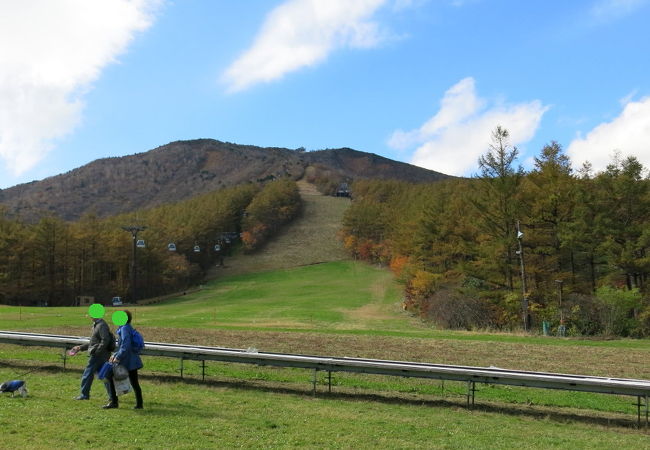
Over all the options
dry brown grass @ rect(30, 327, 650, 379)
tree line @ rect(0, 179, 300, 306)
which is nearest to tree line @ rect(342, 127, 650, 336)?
dry brown grass @ rect(30, 327, 650, 379)

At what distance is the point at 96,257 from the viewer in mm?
75062

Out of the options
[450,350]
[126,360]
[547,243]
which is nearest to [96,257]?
[547,243]

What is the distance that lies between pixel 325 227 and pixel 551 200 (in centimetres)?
10151

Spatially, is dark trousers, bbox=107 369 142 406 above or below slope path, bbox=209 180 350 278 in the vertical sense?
below

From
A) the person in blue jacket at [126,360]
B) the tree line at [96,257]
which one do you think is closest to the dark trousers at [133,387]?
the person in blue jacket at [126,360]

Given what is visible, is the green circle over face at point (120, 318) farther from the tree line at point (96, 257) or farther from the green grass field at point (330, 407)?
the tree line at point (96, 257)

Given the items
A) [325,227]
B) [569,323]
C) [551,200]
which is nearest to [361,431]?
[569,323]

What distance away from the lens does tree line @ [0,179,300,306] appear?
67.9 meters

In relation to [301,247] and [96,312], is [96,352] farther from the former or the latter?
[301,247]

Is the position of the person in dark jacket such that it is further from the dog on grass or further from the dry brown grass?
the dry brown grass

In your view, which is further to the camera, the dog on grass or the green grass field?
the dog on grass

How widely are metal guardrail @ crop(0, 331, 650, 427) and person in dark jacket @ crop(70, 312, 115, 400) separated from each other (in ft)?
10.2

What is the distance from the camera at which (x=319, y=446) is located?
7.07 meters

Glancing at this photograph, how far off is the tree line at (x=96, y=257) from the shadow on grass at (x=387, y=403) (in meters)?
48.8
